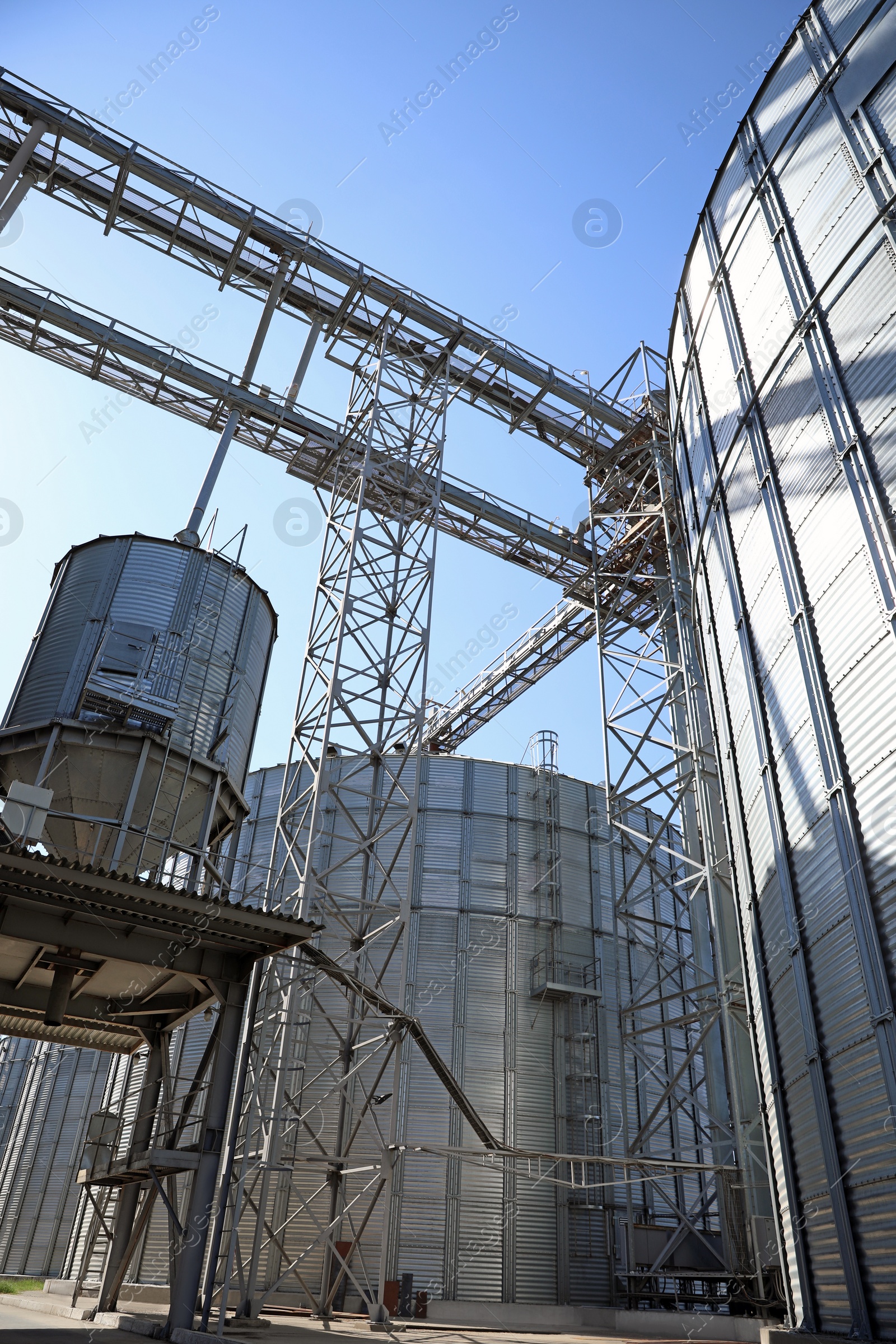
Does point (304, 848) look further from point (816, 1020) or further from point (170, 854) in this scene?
point (816, 1020)

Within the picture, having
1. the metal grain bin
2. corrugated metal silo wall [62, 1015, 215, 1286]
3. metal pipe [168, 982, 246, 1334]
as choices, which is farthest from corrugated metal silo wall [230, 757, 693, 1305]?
metal pipe [168, 982, 246, 1334]

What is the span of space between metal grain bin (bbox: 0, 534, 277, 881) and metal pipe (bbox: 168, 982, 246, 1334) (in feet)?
7.32

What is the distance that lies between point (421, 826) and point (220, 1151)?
51.2ft

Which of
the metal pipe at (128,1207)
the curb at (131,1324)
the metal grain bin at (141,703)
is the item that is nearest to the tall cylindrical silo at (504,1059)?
the metal pipe at (128,1207)

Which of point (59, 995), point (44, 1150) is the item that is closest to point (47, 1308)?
point (59, 995)

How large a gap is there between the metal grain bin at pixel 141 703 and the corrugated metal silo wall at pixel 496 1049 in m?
4.29

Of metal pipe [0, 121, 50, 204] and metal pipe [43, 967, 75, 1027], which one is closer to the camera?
metal pipe [43, 967, 75, 1027]

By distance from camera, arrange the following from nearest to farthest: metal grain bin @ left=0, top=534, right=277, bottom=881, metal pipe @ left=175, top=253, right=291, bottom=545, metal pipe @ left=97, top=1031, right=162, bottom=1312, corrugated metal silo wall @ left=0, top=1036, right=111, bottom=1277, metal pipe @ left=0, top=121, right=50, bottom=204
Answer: metal pipe @ left=97, top=1031, right=162, bottom=1312, metal grain bin @ left=0, top=534, right=277, bottom=881, metal pipe @ left=175, top=253, right=291, bottom=545, metal pipe @ left=0, top=121, right=50, bottom=204, corrugated metal silo wall @ left=0, top=1036, right=111, bottom=1277

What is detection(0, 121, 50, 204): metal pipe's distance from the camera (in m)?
21.0

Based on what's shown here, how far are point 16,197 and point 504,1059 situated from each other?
23.0 meters

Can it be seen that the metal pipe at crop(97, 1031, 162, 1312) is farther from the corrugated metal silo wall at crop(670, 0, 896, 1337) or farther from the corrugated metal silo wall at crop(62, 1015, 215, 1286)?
the corrugated metal silo wall at crop(670, 0, 896, 1337)

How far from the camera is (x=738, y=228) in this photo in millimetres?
14453

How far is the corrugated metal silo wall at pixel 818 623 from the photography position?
927 cm

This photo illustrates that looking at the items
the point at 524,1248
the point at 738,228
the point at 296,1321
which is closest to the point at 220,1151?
the point at 296,1321
